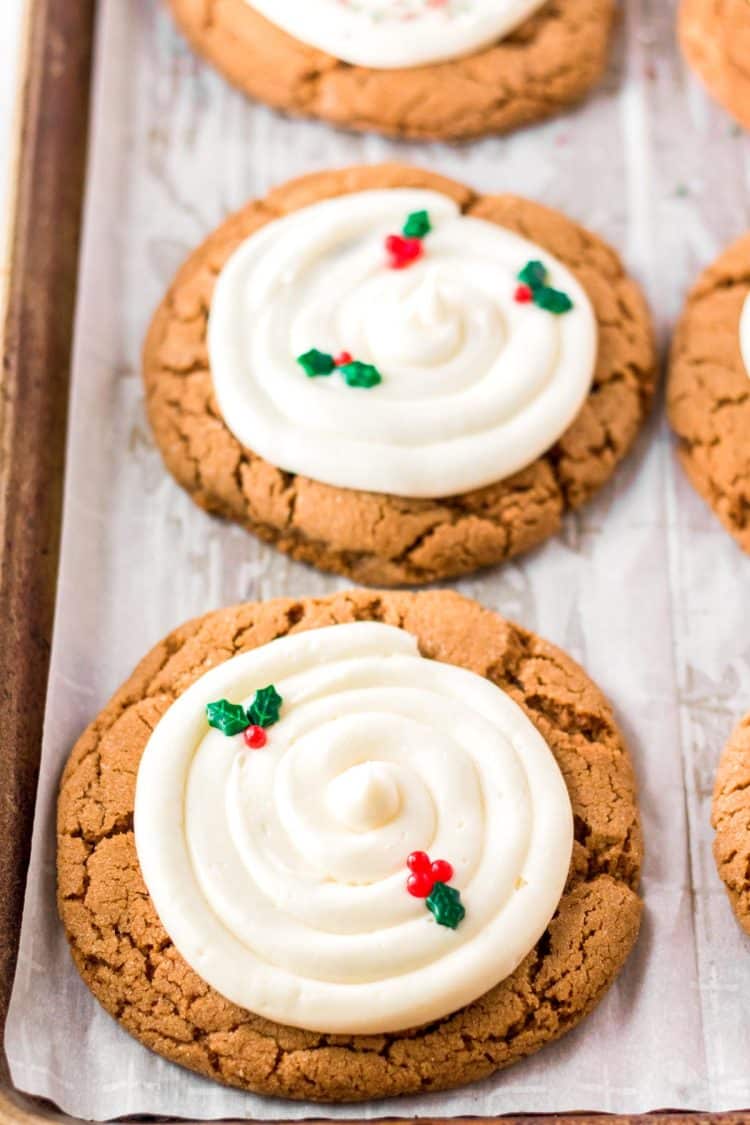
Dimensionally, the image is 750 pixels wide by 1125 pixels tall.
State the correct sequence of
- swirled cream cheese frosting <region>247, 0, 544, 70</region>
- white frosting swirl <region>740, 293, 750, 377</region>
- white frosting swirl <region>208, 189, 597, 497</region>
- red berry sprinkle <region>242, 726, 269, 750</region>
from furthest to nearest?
swirled cream cheese frosting <region>247, 0, 544, 70</region> → white frosting swirl <region>740, 293, 750, 377</region> → white frosting swirl <region>208, 189, 597, 497</region> → red berry sprinkle <region>242, 726, 269, 750</region>

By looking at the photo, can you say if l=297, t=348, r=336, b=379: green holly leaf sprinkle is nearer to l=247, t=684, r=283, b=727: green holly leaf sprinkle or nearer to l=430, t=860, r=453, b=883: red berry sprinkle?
l=247, t=684, r=283, b=727: green holly leaf sprinkle

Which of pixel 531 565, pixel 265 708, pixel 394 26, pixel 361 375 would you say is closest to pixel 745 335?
pixel 531 565

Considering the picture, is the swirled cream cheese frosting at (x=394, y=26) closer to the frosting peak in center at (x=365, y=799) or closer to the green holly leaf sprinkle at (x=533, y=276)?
the green holly leaf sprinkle at (x=533, y=276)

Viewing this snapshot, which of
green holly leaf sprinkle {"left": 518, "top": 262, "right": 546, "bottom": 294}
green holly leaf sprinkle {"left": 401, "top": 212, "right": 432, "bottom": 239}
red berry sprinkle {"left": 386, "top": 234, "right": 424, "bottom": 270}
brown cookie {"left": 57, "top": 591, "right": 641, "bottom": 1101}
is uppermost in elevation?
green holly leaf sprinkle {"left": 401, "top": 212, "right": 432, "bottom": 239}

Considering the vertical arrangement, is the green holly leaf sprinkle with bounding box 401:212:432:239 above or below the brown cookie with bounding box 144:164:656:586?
above

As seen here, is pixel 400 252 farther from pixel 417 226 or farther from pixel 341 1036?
pixel 341 1036

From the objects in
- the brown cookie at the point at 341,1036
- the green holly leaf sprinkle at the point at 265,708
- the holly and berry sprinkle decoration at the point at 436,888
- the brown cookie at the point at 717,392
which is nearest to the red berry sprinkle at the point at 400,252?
the brown cookie at the point at 717,392

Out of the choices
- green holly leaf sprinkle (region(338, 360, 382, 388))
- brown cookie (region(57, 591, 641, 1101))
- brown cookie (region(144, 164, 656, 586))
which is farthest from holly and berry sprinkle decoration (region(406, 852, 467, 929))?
green holly leaf sprinkle (region(338, 360, 382, 388))

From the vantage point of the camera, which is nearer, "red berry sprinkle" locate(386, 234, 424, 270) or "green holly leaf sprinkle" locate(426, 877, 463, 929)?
"green holly leaf sprinkle" locate(426, 877, 463, 929)
